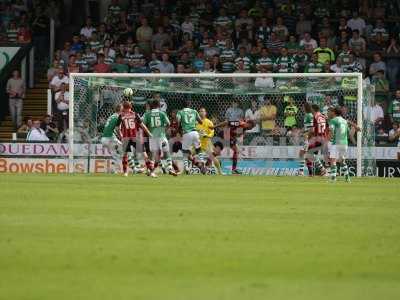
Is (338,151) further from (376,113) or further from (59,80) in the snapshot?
(59,80)

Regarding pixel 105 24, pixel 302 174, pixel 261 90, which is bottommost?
pixel 302 174

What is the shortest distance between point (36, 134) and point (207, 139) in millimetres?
5313

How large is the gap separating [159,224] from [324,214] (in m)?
3.00

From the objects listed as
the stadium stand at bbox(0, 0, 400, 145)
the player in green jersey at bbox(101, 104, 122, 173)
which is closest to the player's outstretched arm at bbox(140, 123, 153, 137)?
the player in green jersey at bbox(101, 104, 122, 173)

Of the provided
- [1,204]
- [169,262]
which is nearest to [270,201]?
[1,204]

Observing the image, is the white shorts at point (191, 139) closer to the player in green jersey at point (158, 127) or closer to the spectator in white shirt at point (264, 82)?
the player in green jersey at point (158, 127)

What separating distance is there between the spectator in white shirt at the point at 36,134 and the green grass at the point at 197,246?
502 inches

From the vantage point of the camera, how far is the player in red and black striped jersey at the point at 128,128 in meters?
28.9

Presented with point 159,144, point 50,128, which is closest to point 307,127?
point 159,144

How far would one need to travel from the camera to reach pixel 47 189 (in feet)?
70.7

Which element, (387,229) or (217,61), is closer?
(387,229)

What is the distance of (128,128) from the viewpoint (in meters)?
29.0

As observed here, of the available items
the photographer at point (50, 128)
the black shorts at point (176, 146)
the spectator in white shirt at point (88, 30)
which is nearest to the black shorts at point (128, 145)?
the black shorts at point (176, 146)

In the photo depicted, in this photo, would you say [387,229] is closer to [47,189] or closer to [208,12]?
[47,189]
